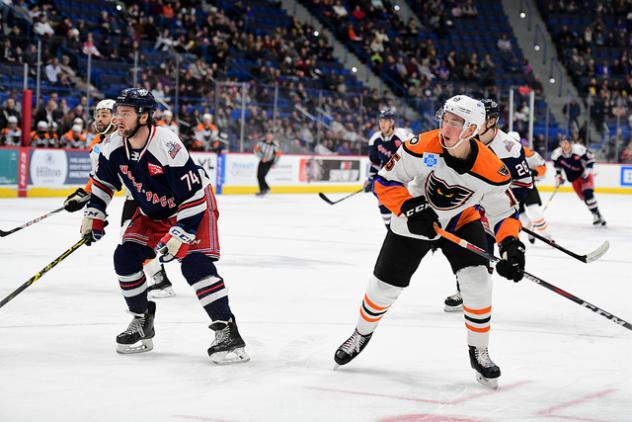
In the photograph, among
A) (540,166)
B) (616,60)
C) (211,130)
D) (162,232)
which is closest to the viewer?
(162,232)

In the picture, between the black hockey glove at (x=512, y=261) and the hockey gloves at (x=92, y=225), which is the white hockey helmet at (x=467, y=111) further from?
the hockey gloves at (x=92, y=225)

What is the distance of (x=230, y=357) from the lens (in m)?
3.87

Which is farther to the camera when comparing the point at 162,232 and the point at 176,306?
the point at 176,306

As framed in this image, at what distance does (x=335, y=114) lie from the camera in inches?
687

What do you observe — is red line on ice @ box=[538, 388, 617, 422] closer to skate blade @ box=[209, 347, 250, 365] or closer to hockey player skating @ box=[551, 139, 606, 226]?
skate blade @ box=[209, 347, 250, 365]

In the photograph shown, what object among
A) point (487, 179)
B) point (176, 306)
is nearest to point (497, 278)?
point (176, 306)

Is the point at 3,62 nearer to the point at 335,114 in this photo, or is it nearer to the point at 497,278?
the point at 335,114

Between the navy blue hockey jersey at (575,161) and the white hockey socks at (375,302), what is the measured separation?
8.95m

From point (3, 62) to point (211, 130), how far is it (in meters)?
3.89

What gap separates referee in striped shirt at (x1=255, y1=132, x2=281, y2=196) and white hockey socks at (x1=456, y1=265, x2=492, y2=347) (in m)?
12.8

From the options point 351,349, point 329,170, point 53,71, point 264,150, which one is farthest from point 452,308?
point 329,170

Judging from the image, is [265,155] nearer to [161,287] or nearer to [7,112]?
[7,112]

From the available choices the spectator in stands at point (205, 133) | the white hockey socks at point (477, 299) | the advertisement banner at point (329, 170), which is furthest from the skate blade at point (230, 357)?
the advertisement banner at point (329, 170)

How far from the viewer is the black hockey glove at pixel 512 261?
351cm
